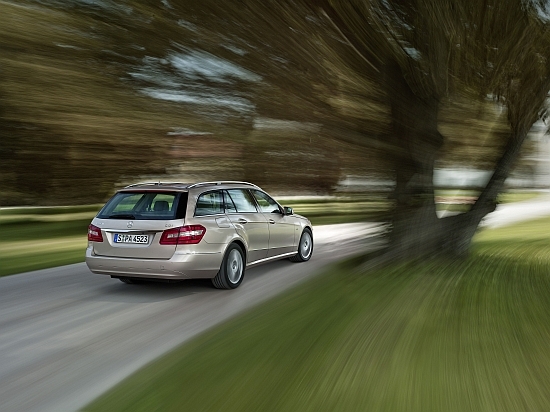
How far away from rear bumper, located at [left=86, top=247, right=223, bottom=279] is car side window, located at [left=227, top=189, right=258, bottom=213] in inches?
43.6

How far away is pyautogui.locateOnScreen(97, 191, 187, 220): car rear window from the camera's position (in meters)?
8.00

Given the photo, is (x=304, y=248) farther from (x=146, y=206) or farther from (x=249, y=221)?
(x=146, y=206)

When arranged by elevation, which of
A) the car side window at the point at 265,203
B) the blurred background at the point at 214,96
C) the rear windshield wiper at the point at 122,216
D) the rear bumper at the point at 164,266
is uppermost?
the blurred background at the point at 214,96

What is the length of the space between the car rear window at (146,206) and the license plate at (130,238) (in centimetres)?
24

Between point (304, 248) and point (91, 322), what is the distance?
549 centimetres

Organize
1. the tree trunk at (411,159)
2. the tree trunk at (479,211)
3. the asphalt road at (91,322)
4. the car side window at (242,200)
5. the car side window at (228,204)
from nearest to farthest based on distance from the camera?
the asphalt road at (91,322) < the tree trunk at (411,159) < the car side window at (228,204) < the car side window at (242,200) < the tree trunk at (479,211)

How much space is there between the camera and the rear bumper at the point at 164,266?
775cm

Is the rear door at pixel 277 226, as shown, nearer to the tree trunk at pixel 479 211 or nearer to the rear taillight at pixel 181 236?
the rear taillight at pixel 181 236

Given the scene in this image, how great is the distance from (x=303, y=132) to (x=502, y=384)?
3.44 m

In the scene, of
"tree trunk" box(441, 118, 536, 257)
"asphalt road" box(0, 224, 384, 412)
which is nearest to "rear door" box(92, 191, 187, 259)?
"asphalt road" box(0, 224, 384, 412)

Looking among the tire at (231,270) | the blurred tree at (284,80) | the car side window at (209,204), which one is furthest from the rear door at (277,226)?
the blurred tree at (284,80)

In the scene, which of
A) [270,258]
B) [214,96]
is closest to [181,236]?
[214,96]

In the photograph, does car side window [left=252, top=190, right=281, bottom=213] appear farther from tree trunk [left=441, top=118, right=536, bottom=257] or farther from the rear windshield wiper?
tree trunk [left=441, top=118, right=536, bottom=257]

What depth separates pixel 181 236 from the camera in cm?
780
